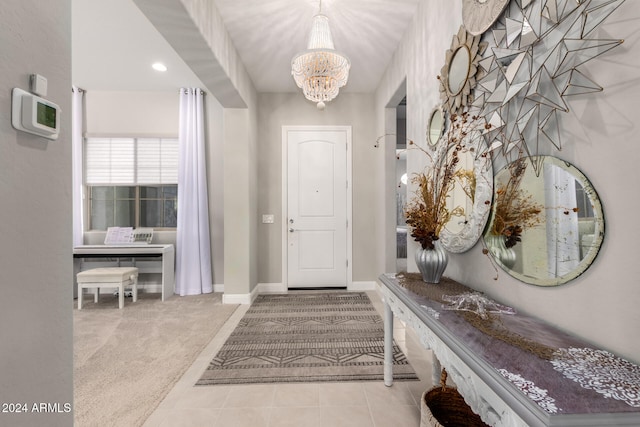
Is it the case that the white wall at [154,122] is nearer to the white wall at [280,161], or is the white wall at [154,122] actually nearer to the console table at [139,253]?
the console table at [139,253]

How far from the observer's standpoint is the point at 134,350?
2.49 metres

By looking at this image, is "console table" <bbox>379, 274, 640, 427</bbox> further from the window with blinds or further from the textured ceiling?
the window with blinds

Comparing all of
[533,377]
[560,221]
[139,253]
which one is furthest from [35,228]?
[139,253]

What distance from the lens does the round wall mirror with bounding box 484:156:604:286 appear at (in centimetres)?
99

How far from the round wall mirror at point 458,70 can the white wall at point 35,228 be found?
1.82 metres

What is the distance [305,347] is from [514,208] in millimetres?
1961

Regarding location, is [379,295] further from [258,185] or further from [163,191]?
[163,191]

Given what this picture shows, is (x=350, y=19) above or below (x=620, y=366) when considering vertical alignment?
above

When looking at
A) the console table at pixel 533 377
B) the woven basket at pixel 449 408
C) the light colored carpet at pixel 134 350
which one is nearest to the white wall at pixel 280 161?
the light colored carpet at pixel 134 350

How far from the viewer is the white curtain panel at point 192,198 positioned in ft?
13.6

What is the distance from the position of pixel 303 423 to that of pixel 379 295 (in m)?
2.53

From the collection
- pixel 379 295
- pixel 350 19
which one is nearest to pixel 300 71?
pixel 350 19

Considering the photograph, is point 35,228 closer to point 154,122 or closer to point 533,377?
point 533,377

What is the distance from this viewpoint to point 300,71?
8.00ft
